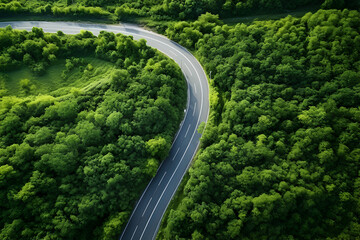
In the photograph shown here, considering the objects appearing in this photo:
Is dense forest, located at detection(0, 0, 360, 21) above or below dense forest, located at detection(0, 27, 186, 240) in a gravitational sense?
above

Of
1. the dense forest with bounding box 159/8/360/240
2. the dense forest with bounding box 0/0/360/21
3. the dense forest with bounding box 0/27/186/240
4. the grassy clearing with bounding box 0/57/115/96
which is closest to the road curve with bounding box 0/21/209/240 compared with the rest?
the dense forest with bounding box 0/27/186/240

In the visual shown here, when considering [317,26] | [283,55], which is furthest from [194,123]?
[317,26]

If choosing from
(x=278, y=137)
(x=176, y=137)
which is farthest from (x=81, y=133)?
(x=278, y=137)

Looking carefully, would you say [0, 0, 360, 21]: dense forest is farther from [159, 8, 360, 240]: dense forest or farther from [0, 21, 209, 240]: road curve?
[159, 8, 360, 240]: dense forest

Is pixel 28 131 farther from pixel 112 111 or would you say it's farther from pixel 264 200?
pixel 264 200

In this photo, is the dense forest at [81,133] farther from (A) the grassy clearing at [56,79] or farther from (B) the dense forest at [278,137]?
(B) the dense forest at [278,137]

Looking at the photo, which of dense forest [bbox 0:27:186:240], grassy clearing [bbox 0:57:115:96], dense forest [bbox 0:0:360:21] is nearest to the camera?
dense forest [bbox 0:27:186:240]
